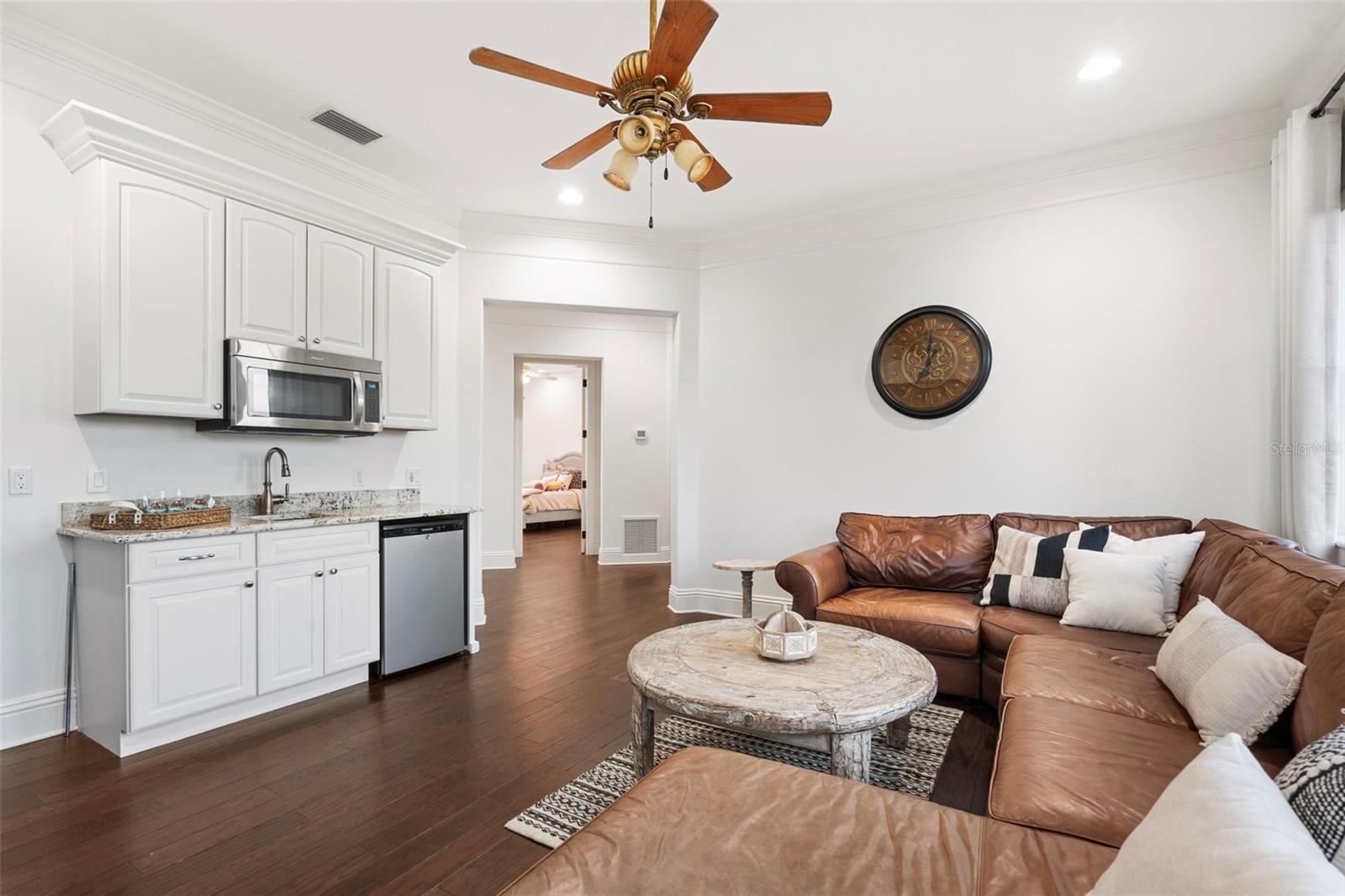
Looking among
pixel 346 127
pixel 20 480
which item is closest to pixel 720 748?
pixel 20 480

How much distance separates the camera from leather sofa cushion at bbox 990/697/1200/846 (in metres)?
1.36

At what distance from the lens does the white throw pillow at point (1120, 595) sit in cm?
276

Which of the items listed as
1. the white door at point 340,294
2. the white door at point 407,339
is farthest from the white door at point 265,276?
the white door at point 407,339

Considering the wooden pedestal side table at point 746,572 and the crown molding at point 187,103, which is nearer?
the crown molding at point 187,103

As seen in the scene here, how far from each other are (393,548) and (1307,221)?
4.55 m

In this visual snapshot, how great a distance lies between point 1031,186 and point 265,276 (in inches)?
169

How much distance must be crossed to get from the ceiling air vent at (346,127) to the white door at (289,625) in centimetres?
227

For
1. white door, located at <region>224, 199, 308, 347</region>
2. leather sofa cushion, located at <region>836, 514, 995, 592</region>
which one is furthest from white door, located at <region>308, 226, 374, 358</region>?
leather sofa cushion, located at <region>836, 514, 995, 592</region>

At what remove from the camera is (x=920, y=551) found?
371 centimetres

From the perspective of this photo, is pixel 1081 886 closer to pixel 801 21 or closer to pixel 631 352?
pixel 801 21

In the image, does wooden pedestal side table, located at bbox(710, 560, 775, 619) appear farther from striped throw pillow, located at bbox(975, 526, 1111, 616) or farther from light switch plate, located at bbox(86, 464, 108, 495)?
light switch plate, located at bbox(86, 464, 108, 495)

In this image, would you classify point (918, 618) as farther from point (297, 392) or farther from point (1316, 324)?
point (297, 392)

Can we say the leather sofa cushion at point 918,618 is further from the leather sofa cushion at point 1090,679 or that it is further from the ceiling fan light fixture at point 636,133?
the ceiling fan light fixture at point 636,133

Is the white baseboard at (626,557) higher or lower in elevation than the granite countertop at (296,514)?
lower
